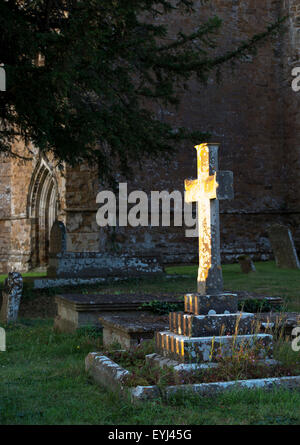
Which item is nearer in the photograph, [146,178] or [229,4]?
[146,178]

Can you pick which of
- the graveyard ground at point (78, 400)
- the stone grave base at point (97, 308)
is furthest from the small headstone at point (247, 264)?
the graveyard ground at point (78, 400)

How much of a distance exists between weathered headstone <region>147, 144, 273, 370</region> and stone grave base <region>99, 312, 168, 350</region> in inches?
Result: 24.3

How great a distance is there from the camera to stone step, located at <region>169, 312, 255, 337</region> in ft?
15.7

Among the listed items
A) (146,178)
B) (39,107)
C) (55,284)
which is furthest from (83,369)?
(146,178)

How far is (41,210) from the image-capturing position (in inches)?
787

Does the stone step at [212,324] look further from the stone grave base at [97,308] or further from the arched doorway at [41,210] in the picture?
the arched doorway at [41,210]

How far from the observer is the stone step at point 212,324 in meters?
4.78

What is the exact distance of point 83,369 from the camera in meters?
5.40

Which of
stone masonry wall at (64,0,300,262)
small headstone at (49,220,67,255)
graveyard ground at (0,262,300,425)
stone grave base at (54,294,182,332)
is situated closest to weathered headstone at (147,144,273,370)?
graveyard ground at (0,262,300,425)

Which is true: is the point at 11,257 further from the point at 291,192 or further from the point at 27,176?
the point at 291,192

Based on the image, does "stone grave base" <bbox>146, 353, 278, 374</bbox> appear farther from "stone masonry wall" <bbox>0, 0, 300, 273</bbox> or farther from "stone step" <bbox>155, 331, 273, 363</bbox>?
"stone masonry wall" <bbox>0, 0, 300, 273</bbox>

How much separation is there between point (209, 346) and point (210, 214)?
1.31m

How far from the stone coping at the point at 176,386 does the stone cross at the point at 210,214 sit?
100 centimetres
